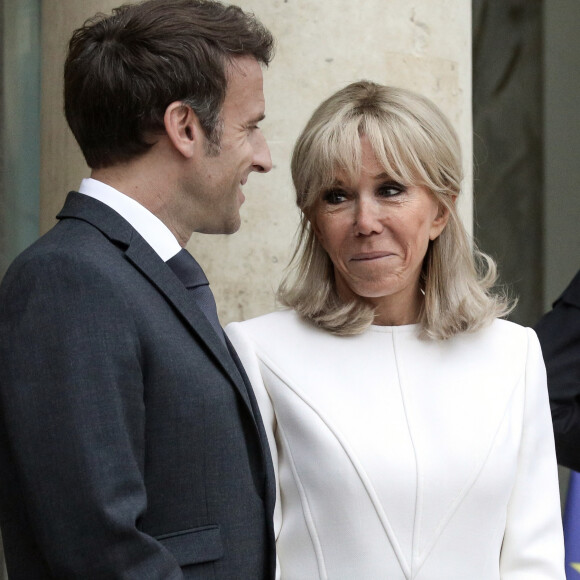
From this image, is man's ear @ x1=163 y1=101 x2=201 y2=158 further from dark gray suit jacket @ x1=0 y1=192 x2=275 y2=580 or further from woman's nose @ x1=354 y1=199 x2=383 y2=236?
woman's nose @ x1=354 y1=199 x2=383 y2=236

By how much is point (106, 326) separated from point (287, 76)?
1818 mm

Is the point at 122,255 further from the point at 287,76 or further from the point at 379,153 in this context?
the point at 287,76

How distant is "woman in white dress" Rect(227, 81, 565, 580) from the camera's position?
8.53 ft

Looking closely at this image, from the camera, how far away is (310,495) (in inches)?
103

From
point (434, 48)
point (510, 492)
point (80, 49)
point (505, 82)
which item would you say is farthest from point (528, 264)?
point (80, 49)

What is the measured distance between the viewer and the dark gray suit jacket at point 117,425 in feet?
6.15

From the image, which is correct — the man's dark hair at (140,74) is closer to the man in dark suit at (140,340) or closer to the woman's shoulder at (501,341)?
the man in dark suit at (140,340)

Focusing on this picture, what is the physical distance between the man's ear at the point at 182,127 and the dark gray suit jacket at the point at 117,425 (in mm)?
214

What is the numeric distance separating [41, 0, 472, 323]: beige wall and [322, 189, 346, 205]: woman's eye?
2.50 feet

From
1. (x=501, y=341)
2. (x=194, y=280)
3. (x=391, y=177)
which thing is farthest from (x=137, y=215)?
(x=501, y=341)

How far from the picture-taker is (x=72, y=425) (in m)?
1.87

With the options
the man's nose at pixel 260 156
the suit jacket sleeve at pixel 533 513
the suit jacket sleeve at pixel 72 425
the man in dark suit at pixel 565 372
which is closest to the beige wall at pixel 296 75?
the man in dark suit at pixel 565 372

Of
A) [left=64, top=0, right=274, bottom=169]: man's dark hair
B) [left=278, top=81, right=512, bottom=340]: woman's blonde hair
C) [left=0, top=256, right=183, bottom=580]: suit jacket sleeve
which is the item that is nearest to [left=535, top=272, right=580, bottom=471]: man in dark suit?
[left=278, top=81, right=512, bottom=340]: woman's blonde hair

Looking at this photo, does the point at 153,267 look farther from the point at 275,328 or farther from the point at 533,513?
the point at 533,513
